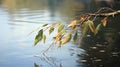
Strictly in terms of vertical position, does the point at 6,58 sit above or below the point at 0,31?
below

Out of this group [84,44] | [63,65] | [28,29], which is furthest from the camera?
[28,29]

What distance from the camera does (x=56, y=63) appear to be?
550 inches

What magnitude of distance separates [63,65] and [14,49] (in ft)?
15.0

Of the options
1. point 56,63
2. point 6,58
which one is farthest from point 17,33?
point 56,63

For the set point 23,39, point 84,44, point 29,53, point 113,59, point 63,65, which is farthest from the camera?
point 23,39

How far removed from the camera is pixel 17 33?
23.7 meters

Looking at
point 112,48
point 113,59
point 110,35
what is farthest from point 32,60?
point 110,35

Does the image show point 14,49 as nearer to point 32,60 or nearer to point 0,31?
point 32,60

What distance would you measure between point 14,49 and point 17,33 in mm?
6443

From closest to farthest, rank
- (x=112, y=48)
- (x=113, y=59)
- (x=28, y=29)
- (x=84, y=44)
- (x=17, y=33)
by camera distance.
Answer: (x=113, y=59) → (x=112, y=48) → (x=84, y=44) → (x=17, y=33) → (x=28, y=29)

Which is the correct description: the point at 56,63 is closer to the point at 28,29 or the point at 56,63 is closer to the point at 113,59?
the point at 113,59

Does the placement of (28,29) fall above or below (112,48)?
above

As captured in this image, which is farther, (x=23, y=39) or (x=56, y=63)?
(x=23, y=39)

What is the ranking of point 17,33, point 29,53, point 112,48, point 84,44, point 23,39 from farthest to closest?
1. point 17,33
2. point 23,39
3. point 84,44
4. point 112,48
5. point 29,53
